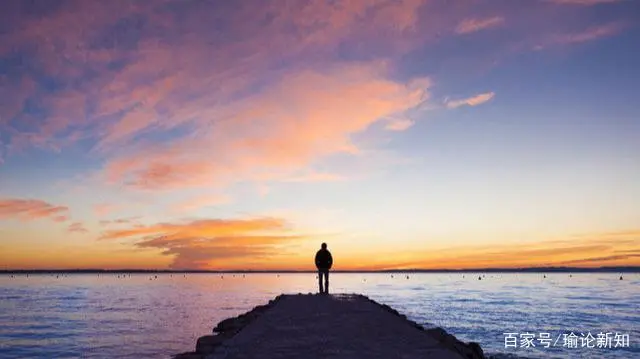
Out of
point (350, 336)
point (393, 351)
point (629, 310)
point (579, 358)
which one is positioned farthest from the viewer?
point (629, 310)

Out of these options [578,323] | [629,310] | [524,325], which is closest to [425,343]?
[524,325]

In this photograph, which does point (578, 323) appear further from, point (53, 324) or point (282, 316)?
point (53, 324)

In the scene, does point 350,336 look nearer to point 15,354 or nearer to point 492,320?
point 15,354

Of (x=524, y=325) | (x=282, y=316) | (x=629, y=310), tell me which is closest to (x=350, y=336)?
(x=282, y=316)

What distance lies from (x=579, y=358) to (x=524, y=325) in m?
11.0

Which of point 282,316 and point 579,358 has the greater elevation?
point 282,316

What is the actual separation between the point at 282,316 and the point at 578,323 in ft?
77.7

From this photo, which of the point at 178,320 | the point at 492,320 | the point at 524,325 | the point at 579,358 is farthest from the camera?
the point at 178,320

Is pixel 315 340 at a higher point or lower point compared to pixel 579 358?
higher

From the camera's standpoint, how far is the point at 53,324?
111 feet

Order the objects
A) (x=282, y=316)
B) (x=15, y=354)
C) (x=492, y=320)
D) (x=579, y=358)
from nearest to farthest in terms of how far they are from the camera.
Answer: (x=282, y=316)
(x=579, y=358)
(x=15, y=354)
(x=492, y=320)

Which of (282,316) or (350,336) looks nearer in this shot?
(350,336)

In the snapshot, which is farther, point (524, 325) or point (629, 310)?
point (629, 310)

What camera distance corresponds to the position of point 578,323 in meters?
32.9
